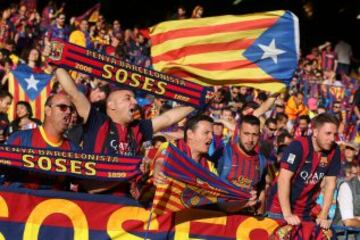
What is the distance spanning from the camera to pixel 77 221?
20.6 ft

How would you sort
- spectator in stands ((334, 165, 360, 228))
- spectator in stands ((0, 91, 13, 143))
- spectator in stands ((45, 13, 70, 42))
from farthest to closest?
spectator in stands ((45, 13, 70, 42))
spectator in stands ((0, 91, 13, 143))
spectator in stands ((334, 165, 360, 228))

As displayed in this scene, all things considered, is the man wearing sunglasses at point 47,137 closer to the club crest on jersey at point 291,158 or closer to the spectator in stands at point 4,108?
the club crest on jersey at point 291,158

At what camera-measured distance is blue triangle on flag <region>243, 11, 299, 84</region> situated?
8.94m

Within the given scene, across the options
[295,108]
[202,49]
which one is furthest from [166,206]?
[295,108]

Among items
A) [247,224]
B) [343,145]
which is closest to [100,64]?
[247,224]

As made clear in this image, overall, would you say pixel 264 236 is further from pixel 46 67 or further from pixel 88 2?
pixel 88 2

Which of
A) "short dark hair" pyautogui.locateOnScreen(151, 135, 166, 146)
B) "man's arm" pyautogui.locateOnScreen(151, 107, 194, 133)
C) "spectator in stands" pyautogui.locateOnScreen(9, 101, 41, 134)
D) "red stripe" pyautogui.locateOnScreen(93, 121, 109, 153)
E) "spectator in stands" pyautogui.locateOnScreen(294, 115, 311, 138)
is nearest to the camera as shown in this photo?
"red stripe" pyautogui.locateOnScreen(93, 121, 109, 153)

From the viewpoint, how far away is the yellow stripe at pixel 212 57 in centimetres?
903

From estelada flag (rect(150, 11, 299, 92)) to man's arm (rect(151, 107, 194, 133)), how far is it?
1.39 metres

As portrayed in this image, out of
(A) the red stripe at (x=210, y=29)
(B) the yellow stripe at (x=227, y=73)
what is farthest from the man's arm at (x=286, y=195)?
(A) the red stripe at (x=210, y=29)

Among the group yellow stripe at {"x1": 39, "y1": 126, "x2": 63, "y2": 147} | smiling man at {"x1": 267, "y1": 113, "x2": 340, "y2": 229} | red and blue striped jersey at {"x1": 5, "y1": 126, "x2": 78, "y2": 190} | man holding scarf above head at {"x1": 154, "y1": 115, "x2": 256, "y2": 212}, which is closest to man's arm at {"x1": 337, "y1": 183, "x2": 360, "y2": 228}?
smiling man at {"x1": 267, "y1": 113, "x2": 340, "y2": 229}

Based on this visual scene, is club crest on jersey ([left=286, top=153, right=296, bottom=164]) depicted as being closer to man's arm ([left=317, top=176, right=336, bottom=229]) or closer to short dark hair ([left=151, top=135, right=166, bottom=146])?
man's arm ([left=317, top=176, right=336, bottom=229])

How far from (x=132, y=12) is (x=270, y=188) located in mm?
16923

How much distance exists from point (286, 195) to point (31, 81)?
6.98 metres
